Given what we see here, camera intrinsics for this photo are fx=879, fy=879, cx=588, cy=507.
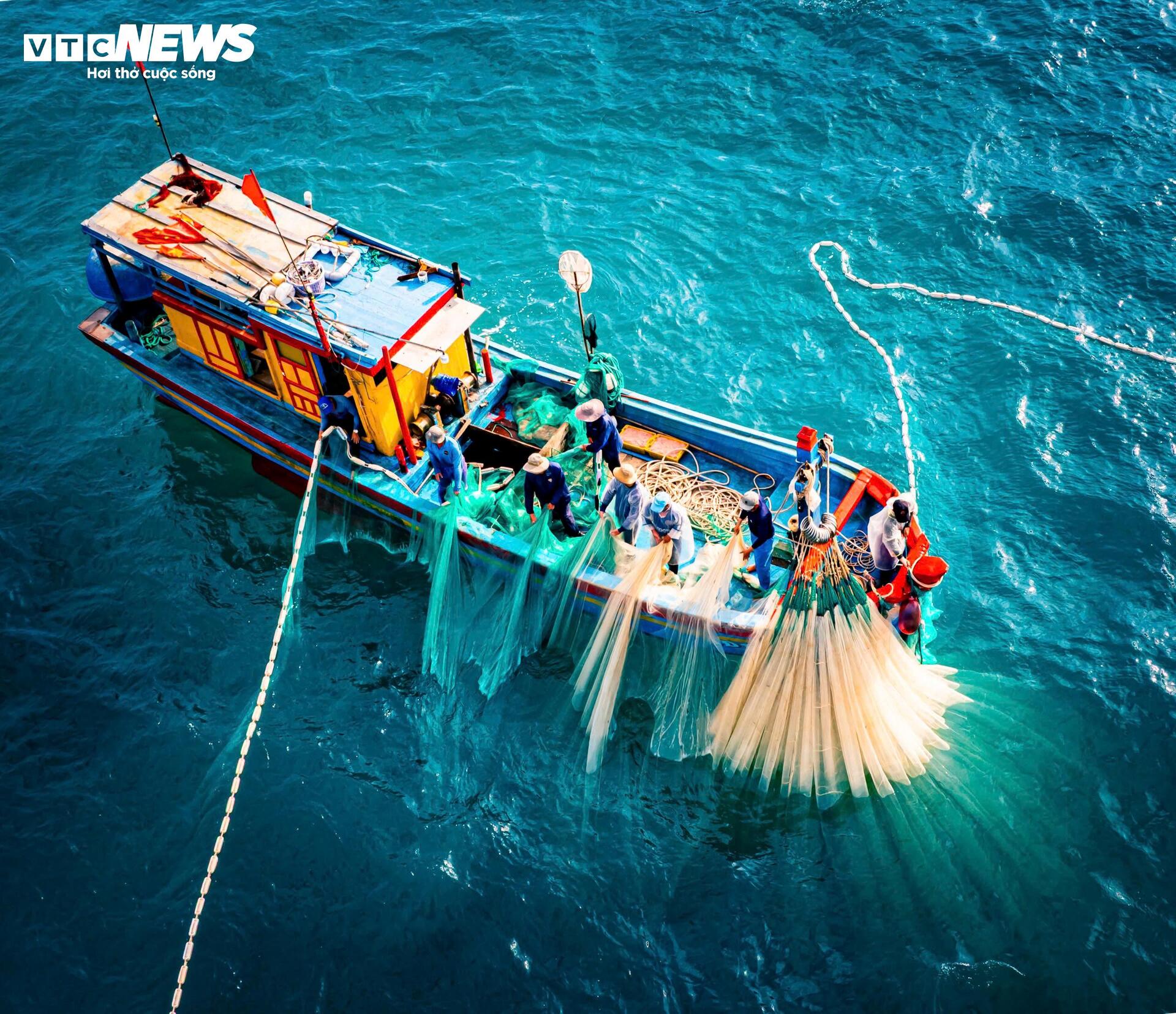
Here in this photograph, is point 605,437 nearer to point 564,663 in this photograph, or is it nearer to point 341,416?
point 564,663

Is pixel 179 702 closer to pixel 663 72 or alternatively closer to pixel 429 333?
pixel 429 333

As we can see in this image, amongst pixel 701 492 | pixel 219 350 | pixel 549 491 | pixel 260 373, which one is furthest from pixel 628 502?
pixel 219 350

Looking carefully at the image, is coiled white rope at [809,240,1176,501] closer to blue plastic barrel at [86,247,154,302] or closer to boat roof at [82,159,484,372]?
boat roof at [82,159,484,372]

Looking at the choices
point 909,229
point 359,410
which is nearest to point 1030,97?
point 909,229

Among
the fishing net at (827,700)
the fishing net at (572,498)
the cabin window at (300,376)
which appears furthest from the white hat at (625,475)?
the cabin window at (300,376)

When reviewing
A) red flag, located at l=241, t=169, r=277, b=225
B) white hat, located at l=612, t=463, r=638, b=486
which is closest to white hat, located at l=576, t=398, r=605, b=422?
white hat, located at l=612, t=463, r=638, b=486

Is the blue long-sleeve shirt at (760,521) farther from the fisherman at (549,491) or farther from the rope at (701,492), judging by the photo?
the fisherman at (549,491)

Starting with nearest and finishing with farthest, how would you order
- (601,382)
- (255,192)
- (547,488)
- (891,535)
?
(891,535), (255,192), (547,488), (601,382)
